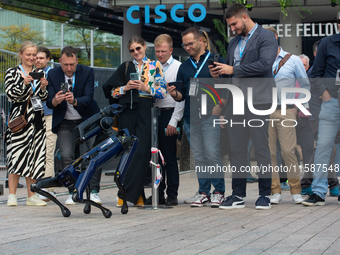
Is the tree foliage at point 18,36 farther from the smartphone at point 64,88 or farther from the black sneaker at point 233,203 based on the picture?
the black sneaker at point 233,203

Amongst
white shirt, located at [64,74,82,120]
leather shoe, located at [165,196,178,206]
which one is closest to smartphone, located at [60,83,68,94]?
white shirt, located at [64,74,82,120]

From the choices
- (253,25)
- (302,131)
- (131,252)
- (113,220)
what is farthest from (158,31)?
(131,252)

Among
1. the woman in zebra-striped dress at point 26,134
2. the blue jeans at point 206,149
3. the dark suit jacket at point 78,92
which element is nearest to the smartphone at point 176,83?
the blue jeans at point 206,149

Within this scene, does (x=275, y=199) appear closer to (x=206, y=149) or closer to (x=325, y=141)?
(x=325, y=141)

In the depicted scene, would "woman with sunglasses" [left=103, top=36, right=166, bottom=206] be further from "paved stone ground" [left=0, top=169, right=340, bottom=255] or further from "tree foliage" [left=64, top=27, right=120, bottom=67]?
"tree foliage" [left=64, top=27, right=120, bottom=67]

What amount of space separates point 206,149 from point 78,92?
1881mm

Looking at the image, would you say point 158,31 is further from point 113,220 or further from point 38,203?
point 113,220

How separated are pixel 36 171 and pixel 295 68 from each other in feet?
12.0

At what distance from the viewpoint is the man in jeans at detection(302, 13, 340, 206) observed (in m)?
6.27

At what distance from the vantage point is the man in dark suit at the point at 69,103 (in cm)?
685

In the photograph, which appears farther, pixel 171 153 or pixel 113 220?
pixel 171 153

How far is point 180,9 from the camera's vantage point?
16.7 metres

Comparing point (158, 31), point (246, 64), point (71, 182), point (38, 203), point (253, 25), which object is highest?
point (158, 31)

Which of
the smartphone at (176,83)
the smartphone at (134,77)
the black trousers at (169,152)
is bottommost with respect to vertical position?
the black trousers at (169,152)
